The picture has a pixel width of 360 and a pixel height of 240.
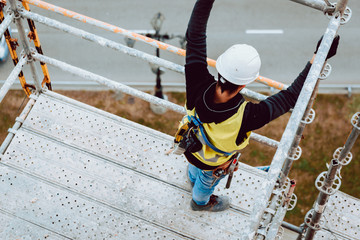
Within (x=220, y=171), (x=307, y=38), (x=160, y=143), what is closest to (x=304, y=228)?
(x=220, y=171)

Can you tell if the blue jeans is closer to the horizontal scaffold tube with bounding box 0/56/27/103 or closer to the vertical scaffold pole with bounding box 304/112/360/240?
the vertical scaffold pole with bounding box 304/112/360/240

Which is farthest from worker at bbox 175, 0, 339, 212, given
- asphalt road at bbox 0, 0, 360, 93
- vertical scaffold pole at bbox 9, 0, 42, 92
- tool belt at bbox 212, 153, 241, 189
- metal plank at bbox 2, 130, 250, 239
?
asphalt road at bbox 0, 0, 360, 93

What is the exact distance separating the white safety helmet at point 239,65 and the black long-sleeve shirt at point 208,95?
192 mm

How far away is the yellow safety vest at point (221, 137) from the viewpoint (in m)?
3.43

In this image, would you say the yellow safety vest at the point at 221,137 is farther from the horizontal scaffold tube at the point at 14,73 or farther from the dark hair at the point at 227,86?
the horizontal scaffold tube at the point at 14,73

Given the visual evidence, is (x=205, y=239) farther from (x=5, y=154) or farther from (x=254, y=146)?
(x=254, y=146)

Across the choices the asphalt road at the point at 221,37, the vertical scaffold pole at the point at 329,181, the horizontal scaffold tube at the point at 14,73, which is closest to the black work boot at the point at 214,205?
the vertical scaffold pole at the point at 329,181

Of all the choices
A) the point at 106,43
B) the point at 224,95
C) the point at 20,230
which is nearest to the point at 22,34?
the point at 106,43

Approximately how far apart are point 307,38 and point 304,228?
11.2 meters

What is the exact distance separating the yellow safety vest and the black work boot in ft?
2.84

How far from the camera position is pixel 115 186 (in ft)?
16.1

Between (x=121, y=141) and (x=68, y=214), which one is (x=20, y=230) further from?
(x=121, y=141)

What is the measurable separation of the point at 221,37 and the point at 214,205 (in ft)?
36.6

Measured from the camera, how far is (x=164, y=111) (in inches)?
493
